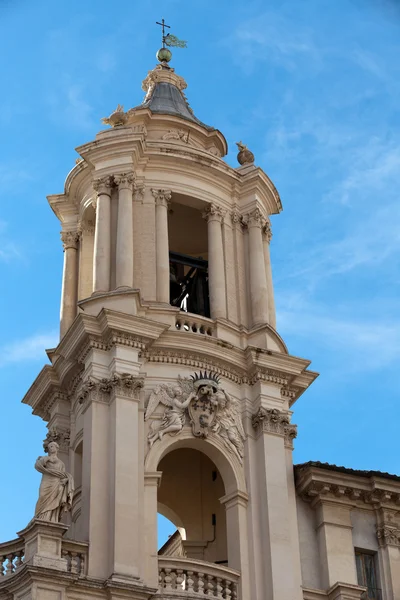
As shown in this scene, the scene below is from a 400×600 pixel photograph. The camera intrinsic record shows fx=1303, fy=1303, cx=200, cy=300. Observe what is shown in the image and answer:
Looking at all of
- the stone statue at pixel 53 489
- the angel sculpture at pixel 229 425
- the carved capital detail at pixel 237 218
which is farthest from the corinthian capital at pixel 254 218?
the stone statue at pixel 53 489

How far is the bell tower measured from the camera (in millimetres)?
22453

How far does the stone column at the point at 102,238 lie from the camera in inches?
1015

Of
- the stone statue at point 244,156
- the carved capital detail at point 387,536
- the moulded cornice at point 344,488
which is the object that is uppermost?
the stone statue at point 244,156

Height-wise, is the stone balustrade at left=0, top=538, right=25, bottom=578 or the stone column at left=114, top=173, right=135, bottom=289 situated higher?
the stone column at left=114, top=173, right=135, bottom=289

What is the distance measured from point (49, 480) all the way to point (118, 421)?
1727 mm

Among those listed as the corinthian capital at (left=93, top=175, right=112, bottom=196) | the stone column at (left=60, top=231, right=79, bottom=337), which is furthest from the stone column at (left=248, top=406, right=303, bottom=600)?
the corinthian capital at (left=93, top=175, right=112, bottom=196)

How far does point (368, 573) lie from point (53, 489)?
6.78m

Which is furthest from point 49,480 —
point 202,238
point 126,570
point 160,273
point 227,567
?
point 202,238

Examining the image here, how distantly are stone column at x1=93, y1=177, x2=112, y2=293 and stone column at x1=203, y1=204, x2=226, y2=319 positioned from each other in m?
2.21

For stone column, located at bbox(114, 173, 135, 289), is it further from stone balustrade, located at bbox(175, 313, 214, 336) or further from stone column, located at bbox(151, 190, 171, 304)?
stone balustrade, located at bbox(175, 313, 214, 336)

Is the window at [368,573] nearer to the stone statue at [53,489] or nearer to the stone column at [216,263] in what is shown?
the stone column at [216,263]

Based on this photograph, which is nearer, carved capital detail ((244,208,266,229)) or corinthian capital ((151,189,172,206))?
corinthian capital ((151,189,172,206))

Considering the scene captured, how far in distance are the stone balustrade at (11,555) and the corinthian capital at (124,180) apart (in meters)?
8.24

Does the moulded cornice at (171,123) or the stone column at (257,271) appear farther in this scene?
the moulded cornice at (171,123)
